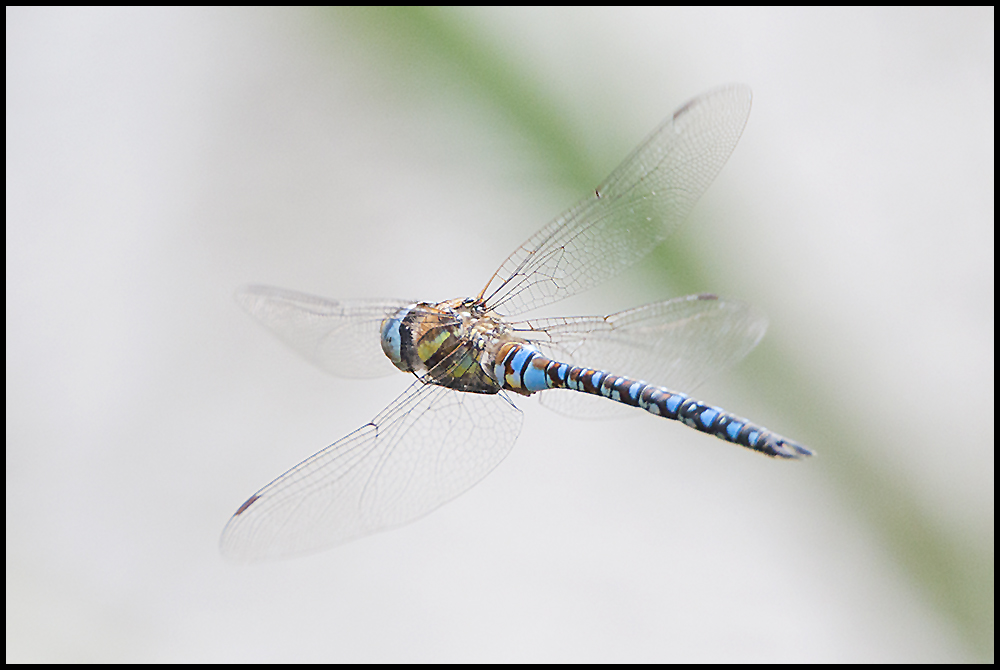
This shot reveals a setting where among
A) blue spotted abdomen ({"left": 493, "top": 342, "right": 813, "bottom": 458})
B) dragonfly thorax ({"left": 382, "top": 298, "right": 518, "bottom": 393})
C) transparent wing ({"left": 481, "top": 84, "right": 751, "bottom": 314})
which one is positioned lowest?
blue spotted abdomen ({"left": 493, "top": 342, "right": 813, "bottom": 458})

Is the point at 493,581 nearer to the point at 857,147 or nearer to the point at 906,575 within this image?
the point at 906,575

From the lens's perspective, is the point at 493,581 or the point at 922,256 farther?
the point at 922,256

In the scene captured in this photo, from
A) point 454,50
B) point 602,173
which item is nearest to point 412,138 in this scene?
point 454,50

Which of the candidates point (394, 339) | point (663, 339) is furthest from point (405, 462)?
point (663, 339)

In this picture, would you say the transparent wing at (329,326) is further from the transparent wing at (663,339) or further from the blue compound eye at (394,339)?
the transparent wing at (663,339)

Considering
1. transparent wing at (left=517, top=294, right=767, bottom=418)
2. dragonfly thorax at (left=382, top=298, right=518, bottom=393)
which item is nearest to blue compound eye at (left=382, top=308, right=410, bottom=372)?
dragonfly thorax at (left=382, top=298, right=518, bottom=393)

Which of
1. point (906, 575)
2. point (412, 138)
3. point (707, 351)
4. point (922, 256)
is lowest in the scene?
point (906, 575)

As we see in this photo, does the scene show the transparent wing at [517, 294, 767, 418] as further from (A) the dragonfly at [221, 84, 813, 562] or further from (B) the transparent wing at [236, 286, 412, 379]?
(B) the transparent wing at [236, 286, 412, 379]
